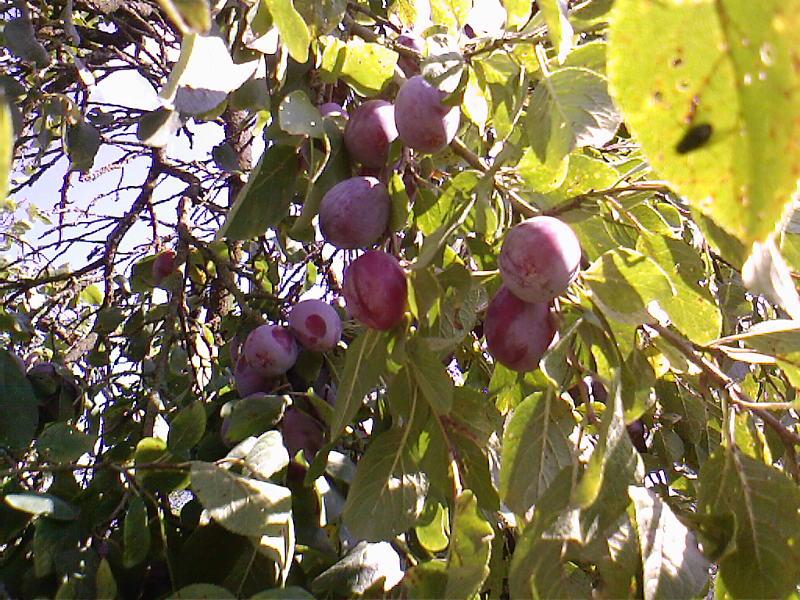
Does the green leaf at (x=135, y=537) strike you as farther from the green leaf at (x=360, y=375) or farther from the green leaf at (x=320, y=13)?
the green leaf at (x=320, y=13)

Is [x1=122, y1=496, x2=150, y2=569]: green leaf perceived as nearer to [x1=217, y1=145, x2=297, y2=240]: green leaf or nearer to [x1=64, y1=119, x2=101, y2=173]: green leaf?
[x1=217, y1=145, x2=297, y2=240]: green leaf

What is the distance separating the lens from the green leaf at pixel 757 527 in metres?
0.63

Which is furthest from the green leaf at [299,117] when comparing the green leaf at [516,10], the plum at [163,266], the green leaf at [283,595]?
the plum at [163,266]

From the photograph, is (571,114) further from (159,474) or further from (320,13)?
(159,474)

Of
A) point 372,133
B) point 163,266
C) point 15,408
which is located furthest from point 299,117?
point 163,266

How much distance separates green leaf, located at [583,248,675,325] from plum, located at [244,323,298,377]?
57 centimetres

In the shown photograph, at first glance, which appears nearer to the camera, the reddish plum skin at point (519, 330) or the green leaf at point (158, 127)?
the reddish plum skin at point (519, 330)

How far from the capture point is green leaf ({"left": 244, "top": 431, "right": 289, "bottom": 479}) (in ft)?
2.74

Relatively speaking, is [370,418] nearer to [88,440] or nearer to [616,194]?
[88,440]

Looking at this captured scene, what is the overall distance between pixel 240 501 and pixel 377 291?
0.25 m

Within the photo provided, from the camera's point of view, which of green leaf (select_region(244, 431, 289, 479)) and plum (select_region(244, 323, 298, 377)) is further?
plum (select_region(244, 323, 298, 377))

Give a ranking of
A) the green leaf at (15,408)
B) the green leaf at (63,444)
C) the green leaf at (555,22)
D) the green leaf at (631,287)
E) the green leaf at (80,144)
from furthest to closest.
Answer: the green leaf at (80,144)
the green leaf at (15,408)
the green leaf at (63,444)
the green leaf at (631,287)
the green leaf at (555,22)

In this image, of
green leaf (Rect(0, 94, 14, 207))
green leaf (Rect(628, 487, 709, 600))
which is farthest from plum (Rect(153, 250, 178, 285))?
green leaf (Rect(0, 94, 14, 207))

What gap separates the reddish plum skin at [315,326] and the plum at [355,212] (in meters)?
0.36
